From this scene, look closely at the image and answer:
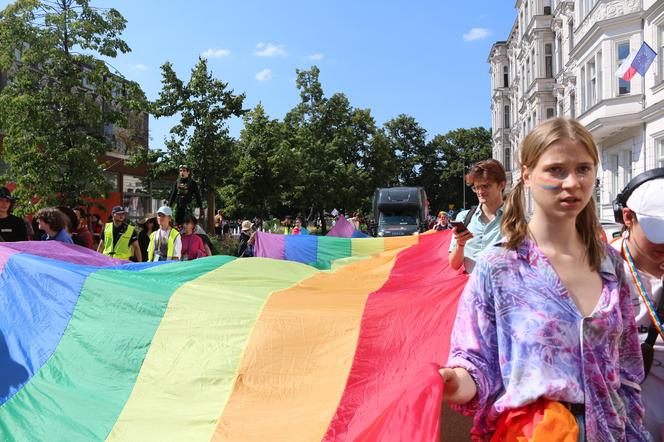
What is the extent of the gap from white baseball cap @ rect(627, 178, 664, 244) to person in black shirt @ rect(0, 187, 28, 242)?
717 centimetres

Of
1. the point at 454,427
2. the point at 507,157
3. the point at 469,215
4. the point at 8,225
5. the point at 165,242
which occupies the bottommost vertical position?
A: the point at 454,427

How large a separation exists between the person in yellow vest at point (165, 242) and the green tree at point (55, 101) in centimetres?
1012

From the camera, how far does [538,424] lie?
1.70m

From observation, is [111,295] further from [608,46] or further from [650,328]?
[608,46]

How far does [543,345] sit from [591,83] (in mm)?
27621

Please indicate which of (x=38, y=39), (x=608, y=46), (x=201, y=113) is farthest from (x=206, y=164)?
(x=608, y=46)

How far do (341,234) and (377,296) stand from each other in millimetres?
13087

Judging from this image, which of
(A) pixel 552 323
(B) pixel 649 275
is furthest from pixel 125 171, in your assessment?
(A) pixel 552 323

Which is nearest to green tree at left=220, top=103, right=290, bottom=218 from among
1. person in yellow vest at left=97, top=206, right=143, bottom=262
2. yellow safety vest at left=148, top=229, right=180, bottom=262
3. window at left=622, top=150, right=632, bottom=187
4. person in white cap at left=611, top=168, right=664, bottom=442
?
window at left=622, top=150, right=632, bottom=187

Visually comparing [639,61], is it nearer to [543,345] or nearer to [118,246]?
[118,246]

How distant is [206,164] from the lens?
24.5m

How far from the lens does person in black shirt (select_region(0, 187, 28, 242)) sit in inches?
288

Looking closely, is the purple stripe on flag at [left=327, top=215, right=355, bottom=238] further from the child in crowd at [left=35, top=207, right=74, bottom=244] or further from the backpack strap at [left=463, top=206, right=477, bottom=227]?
the backpack strap at [left=463, top=206, right=477, bottom=227]

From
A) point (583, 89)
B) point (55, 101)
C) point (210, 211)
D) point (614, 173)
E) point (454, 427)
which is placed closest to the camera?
point (454, 427)
